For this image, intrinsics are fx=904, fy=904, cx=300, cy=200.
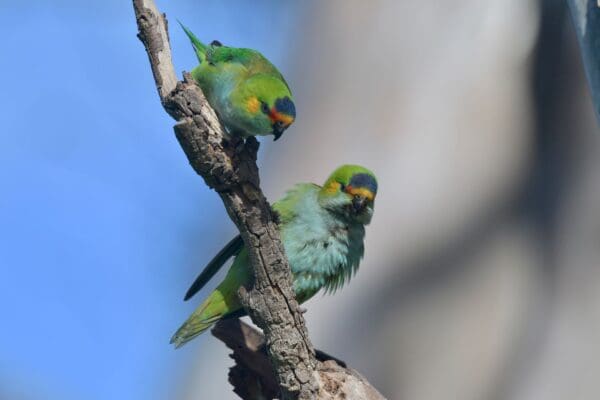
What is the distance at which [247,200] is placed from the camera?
268 centimetres

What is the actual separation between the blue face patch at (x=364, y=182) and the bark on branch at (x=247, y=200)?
2.07 ft

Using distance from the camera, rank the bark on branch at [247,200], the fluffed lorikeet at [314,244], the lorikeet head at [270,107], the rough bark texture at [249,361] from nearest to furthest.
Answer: the bark on branch at [247,200] → the lorikeet head at [270,107] → the rough bark texture at [249,361] → the fluffed lorikeet at [314,244]

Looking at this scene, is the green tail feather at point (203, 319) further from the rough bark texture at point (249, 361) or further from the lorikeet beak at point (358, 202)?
the lorikeet beak at point (358, 202)

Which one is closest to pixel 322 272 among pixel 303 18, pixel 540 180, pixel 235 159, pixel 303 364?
pixel 303 364

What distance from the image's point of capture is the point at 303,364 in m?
2.81

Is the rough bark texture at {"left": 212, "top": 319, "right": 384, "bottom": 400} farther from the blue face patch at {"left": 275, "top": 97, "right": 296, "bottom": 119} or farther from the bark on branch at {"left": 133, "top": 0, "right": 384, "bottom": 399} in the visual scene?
the blue face patch at {"left": 275, "top": 97, "right": 296, "bottom": 119}

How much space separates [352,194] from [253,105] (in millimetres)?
514

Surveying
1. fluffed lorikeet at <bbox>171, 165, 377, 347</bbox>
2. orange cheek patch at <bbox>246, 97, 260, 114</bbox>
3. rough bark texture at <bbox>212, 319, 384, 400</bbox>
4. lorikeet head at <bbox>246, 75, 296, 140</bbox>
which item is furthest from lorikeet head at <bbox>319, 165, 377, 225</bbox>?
rough bark texture at <bbox>212, 319, 384, 400</bbox>

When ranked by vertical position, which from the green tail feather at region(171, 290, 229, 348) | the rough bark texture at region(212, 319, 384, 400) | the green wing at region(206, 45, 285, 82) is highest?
the green wing at region(206, 45, 285, 82)

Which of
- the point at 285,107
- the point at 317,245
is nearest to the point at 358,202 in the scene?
the point at 317,245

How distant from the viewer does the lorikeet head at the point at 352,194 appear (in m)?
3.33

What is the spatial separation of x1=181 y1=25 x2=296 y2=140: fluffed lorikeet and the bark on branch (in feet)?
0.89

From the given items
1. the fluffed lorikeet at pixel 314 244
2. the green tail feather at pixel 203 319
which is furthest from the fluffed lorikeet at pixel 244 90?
the green tail feather at pixel 203 319

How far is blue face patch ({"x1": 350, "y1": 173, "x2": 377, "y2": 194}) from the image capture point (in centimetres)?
333
